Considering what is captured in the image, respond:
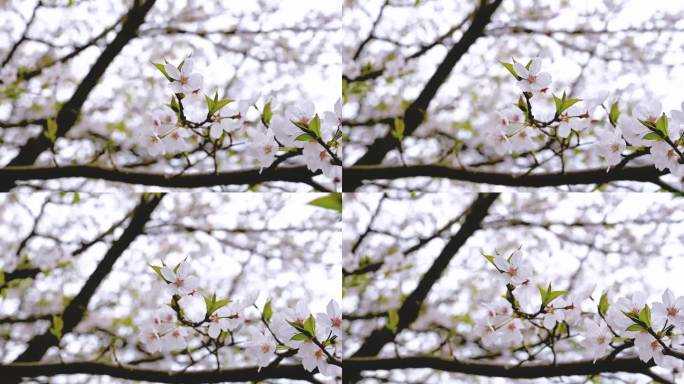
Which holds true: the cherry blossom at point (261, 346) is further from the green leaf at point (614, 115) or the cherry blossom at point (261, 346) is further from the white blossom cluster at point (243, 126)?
the green leaf at point (614, 115)

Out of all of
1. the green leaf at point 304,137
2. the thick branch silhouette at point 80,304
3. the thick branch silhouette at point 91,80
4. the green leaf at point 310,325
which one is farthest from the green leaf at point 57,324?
the green leaf at point 304,137

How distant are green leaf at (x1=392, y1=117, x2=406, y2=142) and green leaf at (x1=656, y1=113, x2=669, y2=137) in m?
0.49

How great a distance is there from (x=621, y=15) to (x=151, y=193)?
103 cm

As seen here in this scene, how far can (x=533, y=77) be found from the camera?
1.56m

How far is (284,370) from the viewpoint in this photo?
1.57 metres

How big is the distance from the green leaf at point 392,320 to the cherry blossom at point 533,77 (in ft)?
1.69

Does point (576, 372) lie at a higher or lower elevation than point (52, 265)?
lower

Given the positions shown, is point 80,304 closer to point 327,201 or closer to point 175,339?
point 175,339

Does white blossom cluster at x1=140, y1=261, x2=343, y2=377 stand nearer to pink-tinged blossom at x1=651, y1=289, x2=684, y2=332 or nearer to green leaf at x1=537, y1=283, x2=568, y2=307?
green leaf at x1=537, y1=283, x2=568, y2=307

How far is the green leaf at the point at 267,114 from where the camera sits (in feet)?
5.20

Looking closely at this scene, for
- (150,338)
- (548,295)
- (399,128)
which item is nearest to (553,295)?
(548,295)

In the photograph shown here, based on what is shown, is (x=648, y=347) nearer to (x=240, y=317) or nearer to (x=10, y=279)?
(x=240, y=317)

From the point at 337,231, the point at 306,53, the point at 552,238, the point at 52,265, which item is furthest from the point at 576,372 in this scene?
the point at 52,265

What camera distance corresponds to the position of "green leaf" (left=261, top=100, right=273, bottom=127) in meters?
1.58
